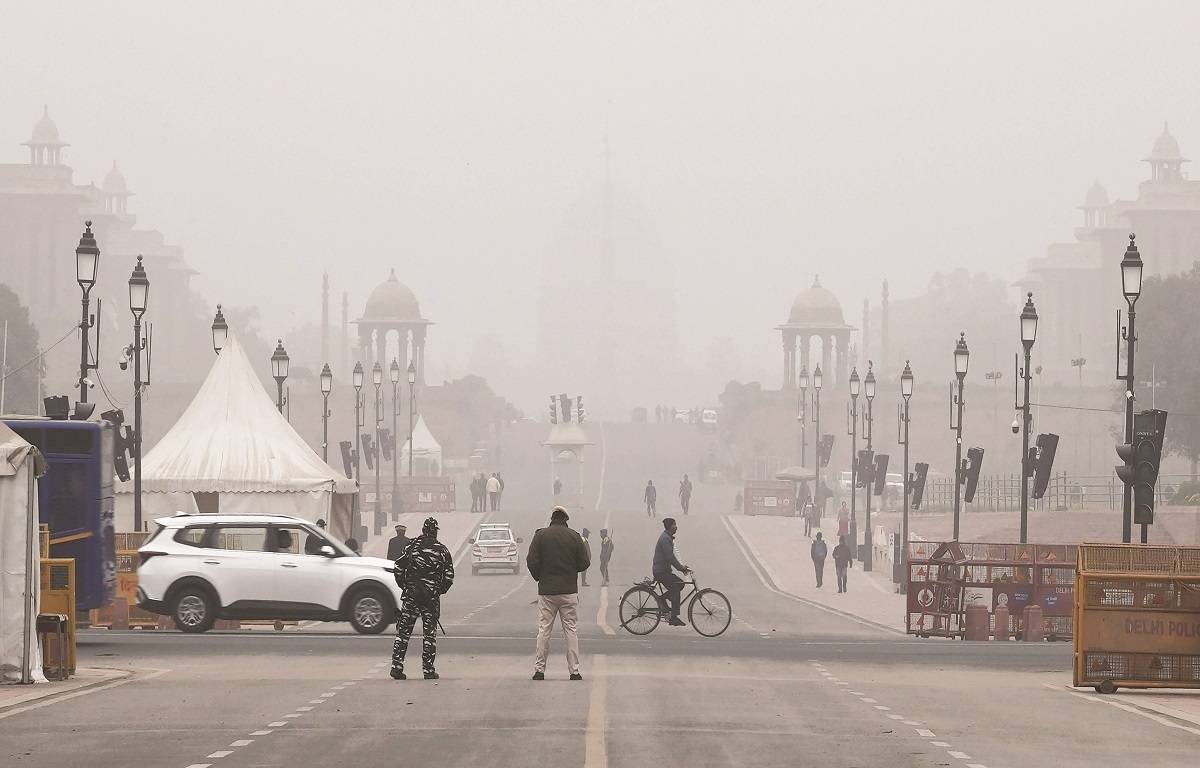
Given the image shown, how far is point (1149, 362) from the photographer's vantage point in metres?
95.4

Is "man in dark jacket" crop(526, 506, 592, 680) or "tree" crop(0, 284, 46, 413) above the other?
"tree" crop(0, 284, 46, 413)

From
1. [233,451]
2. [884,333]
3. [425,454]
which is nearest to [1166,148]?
[884,333]

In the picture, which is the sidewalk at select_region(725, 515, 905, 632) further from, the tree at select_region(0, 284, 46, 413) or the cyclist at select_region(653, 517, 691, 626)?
the tree at select_region(0, 284, 46, 413)

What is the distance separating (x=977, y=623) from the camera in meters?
31.5

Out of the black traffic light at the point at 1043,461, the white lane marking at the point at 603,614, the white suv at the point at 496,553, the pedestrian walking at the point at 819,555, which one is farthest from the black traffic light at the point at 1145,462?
the white suv at the point at 496,553

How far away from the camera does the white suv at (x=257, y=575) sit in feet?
87.9

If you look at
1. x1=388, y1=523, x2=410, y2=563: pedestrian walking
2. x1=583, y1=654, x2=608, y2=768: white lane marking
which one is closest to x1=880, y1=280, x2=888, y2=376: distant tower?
x1=388, y1=523, x2=410, y2=563: pedestrian walking

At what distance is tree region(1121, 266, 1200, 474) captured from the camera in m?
92.1

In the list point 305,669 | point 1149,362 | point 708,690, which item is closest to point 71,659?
point 305,669

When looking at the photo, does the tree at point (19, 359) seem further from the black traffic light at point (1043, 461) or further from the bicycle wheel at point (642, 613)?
the bicycle wheel at point (642, 613)

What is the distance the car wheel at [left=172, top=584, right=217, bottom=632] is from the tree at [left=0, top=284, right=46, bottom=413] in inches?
2726

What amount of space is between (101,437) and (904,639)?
1221cm

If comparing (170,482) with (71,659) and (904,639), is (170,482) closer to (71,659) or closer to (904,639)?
(904,639)

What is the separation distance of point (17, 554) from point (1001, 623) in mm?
17341
